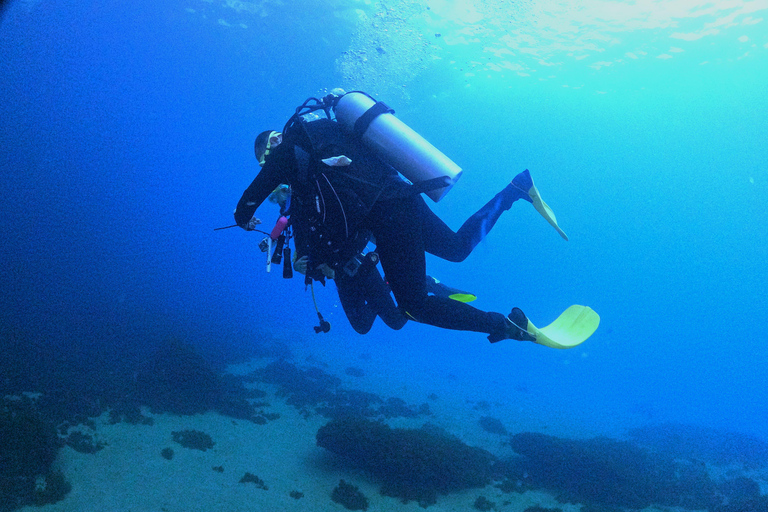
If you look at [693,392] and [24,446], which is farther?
[693,392]

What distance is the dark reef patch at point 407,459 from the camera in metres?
7.98

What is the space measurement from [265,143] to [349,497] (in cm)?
657

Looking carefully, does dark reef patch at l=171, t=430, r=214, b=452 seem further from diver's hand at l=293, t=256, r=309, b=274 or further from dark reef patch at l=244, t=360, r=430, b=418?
diver's hand at l=293, t=256, r=309, b=274

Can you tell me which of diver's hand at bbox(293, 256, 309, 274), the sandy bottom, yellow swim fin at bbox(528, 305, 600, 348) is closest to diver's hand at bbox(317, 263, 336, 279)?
diver's hand at bbox(293, 256, 309, 274)

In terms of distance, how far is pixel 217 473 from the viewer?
7.41 metres

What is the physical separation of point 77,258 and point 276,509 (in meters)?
26.3

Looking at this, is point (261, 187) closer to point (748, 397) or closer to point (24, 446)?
point (24, 446)

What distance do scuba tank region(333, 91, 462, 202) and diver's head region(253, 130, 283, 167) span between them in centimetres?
85

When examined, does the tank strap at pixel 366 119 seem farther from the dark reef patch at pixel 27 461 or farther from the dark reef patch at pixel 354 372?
the dark reef patch at pixel 354 372

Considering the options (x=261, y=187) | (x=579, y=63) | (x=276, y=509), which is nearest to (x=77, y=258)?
(x=276, y=509)

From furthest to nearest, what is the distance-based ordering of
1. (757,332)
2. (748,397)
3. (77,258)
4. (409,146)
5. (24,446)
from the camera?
(757,332) → (748,397) → (77,258) → (24,446) → (409,146)

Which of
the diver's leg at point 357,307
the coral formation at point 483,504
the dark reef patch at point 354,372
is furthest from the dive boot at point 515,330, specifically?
the dark reef patch at point 354,372

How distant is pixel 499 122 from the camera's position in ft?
157

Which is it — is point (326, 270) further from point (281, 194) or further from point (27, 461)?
point (27, 461)
